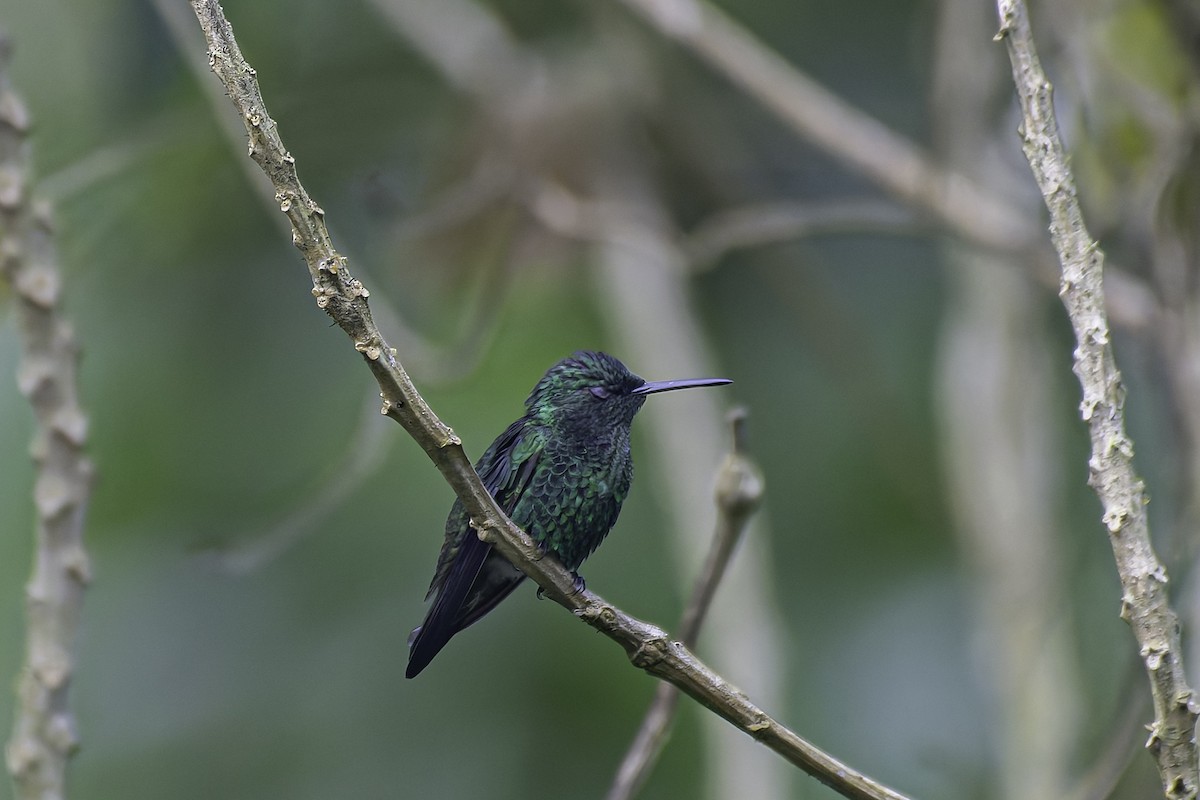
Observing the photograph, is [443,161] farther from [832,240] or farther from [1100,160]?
[1100,160]

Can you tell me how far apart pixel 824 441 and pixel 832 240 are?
141 cm

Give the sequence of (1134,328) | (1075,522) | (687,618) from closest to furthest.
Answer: (687,618), (1134,328), (1075,522)

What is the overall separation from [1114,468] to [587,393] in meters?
1.24

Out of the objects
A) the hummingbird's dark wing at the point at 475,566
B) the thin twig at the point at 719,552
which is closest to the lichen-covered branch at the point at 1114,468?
the thin twig at the point at 719,552

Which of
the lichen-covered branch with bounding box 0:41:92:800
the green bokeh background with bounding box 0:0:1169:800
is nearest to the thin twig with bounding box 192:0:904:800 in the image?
the lichen-covered branch with bounding box 0:41:92:800

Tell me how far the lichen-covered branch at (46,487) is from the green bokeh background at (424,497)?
10.3 ft

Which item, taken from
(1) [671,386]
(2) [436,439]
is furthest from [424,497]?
(2) [436,439]

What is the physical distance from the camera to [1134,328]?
13.1 feet

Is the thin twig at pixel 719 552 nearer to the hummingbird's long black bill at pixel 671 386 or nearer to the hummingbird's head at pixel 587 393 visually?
the hummingbird's long black bill at pixel 671 386

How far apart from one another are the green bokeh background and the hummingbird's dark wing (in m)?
3.07

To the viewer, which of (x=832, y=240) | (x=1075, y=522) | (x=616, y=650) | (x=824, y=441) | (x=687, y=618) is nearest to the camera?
(x=687, y=618)

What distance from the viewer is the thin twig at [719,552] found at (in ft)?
7.39

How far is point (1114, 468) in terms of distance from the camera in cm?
174

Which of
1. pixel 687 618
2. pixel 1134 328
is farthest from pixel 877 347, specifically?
pixel 687 618
